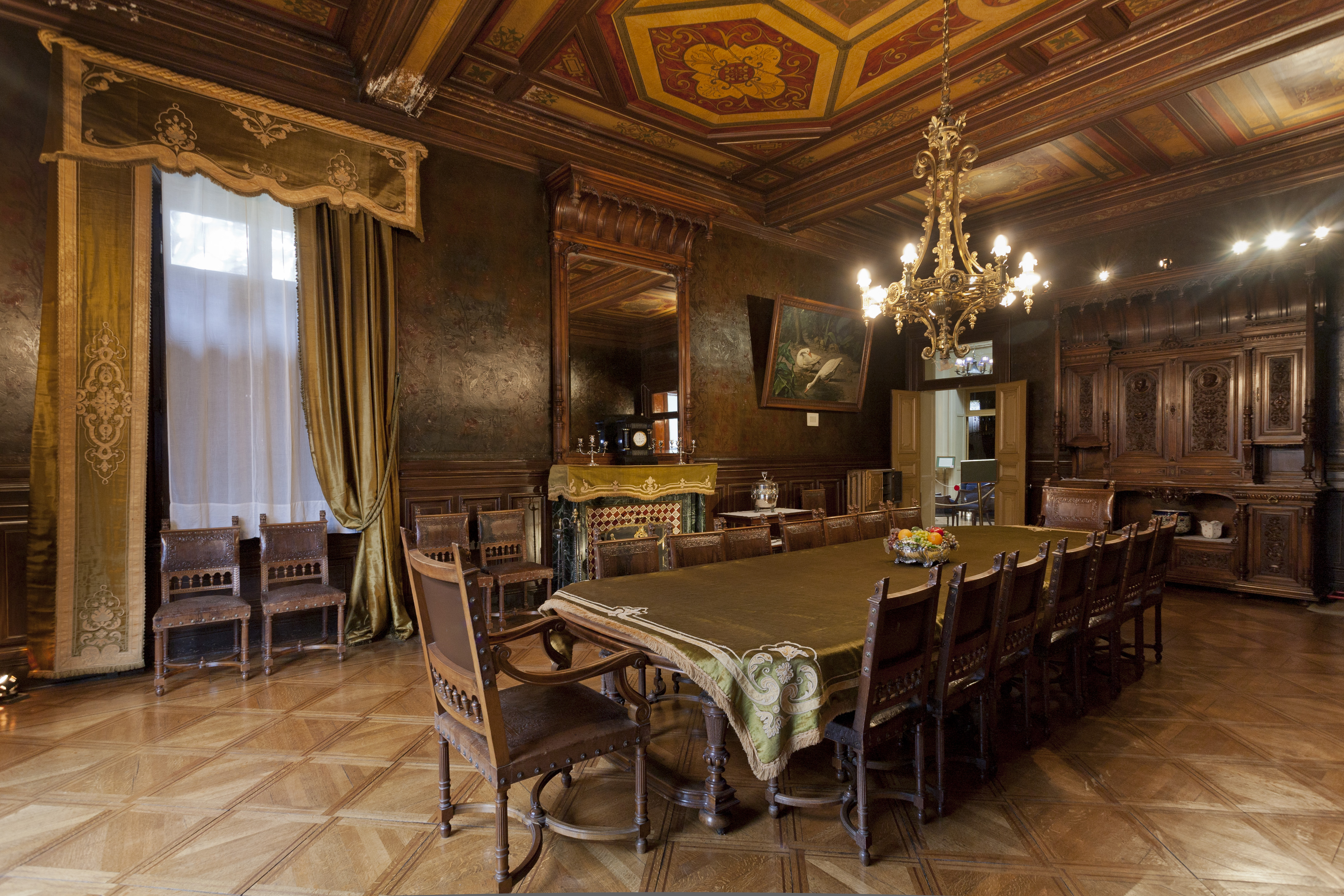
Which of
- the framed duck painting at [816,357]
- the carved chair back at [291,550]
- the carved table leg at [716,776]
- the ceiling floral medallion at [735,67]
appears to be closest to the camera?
the carved table leg at [716,776]

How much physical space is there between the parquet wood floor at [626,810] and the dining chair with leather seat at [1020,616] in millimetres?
411

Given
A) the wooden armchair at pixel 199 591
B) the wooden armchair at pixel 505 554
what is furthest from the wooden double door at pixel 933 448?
the wooden armchair at pixel 199 591

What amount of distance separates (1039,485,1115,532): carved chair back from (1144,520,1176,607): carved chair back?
838mm

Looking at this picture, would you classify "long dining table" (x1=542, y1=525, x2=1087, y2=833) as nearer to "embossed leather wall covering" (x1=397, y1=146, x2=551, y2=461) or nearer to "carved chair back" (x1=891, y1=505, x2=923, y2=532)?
"carved chair back" (x1=891, y1=505, x2=923, y2=532)

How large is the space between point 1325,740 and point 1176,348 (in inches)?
170

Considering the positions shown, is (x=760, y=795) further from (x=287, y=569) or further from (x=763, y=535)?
(x=287, y=569)

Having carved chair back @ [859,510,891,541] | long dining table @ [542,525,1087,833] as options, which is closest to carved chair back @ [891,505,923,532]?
carved chair back @ [859,510,891,541]

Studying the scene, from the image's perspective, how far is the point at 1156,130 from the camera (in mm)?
5238

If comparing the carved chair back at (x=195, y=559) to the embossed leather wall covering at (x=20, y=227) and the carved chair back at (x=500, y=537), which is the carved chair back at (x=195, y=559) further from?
the carved chair back at (x=500, y=537)

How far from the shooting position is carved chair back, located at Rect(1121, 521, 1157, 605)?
332 cm

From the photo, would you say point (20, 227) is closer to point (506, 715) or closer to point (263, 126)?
point (263, 126)

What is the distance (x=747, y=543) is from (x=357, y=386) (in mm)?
2804

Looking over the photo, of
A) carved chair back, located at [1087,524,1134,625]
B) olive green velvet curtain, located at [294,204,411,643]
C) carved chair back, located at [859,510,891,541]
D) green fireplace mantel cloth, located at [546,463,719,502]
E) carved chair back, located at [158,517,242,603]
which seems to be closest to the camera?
carved chair back, located at [1087,524,1134,625]

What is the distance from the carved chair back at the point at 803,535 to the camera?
3822mm
